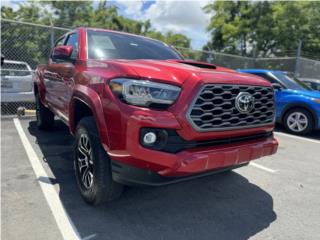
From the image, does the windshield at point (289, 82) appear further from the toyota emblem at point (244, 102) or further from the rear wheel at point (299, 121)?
the toyota emblem at point (244, 102)

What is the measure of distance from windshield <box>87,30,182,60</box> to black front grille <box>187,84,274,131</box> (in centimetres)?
152

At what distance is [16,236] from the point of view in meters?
2.75

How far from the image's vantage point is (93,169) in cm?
312

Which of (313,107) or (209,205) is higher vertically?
(313,107)

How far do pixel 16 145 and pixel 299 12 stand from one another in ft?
82.9

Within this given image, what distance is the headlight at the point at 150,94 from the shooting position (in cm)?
269

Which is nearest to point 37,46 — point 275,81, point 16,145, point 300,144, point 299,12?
point 16,145

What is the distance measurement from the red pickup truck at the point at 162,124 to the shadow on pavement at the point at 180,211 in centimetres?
23

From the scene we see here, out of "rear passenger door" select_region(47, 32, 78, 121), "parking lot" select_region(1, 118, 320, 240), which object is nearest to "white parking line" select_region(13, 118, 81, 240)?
"parking lot" select_region(1, 118, 320, 240)

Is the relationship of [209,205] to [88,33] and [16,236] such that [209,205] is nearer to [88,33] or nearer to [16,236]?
[16,236]

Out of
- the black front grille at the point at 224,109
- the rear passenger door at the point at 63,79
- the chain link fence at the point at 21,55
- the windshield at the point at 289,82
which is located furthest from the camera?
the chain link fence at the point at 21,55

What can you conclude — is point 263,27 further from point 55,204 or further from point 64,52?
point 55,204

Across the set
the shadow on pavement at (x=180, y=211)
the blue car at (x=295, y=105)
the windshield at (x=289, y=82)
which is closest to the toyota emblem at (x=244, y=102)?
the shadow on pavement at (x=180, y=211)

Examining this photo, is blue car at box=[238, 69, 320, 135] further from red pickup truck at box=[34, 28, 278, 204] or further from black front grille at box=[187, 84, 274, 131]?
black front grille at box=[187, 84, 274, 131]
